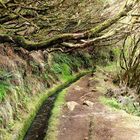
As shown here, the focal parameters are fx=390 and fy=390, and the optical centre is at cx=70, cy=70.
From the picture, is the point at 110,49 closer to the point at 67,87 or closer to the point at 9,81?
the point at 67,87

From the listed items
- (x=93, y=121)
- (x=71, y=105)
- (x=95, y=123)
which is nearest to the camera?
(x=95, y=123)

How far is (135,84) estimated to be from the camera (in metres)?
17.6

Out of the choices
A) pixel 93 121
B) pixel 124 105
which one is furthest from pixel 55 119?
pixel 124 105

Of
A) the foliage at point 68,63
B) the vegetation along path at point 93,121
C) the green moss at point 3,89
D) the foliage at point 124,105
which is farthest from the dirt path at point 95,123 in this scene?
the foliage at point 68,63

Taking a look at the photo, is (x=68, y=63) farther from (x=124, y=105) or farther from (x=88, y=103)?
(x=88, y=103)

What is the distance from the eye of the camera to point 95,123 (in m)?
11.6

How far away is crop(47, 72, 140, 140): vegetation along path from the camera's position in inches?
414

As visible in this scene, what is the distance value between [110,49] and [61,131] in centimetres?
2042

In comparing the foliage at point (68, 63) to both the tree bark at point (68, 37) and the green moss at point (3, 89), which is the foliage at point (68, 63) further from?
the tree bark at point (68, 37)

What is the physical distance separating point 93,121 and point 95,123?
0.26 metres

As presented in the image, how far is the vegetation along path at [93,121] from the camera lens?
10.5m

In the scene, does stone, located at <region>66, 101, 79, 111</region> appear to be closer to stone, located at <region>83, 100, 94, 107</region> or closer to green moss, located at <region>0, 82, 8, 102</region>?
stone, located at <region>83, 100, 94, 107</region>

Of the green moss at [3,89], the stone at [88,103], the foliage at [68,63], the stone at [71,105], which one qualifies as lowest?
the foliage at [68,63]

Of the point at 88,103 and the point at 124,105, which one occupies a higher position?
the point at 88,103
